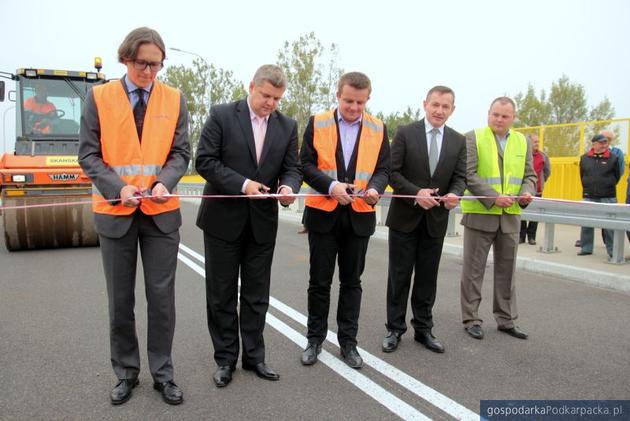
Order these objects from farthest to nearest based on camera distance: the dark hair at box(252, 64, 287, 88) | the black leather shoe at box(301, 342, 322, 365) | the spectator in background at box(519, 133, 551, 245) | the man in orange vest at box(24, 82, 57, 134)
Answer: the man in orange vest at box(24, 82, 57, 134)
the spectator in background at box(519, 133, 551, 245)
the black leather shoe at box(301, 342, 322, 365)
the dark hair at box(252, 64, 287, 88)

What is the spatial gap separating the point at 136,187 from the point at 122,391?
4.42 feet

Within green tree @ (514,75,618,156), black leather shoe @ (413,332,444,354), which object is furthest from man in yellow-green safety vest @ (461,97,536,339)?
green tree @ (514,75,618,156)

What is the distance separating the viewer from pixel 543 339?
15.1ft

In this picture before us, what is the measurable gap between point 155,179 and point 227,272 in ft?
2.78

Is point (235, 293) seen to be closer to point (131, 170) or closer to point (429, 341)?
point (131, 170)

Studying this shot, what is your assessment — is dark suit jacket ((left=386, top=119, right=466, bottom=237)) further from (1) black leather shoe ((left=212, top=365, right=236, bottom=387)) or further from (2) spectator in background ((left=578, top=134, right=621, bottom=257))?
(2) spectator in background ((left=578, top=134, right=621, bottom=257))

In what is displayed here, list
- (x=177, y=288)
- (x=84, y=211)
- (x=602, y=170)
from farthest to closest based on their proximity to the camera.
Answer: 1. (x=84, y=211)
2. (x=602, y=170)
3. (x=177, y=288)

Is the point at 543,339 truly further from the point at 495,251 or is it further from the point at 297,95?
the point at 297,95

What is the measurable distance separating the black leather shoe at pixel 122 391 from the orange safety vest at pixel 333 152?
1.82m

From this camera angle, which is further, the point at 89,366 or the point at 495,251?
the point at 495,251

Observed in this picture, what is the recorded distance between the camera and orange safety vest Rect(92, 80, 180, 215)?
10.9 ft

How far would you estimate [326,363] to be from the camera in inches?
159

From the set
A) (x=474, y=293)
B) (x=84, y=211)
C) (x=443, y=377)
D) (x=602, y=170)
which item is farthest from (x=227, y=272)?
(x=602, y=170)

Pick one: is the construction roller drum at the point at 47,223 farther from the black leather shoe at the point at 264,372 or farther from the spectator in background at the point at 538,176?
the spectator in background at the point at 538,176
